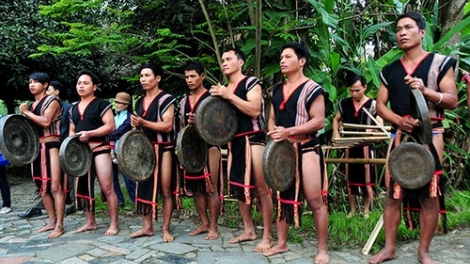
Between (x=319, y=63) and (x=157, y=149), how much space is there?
2.25 m

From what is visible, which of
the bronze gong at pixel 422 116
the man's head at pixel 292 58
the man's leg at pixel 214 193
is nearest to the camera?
the bronze gong at pixel 422 116

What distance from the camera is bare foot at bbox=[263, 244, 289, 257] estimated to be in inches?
149

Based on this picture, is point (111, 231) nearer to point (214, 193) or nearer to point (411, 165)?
point (214, 193)

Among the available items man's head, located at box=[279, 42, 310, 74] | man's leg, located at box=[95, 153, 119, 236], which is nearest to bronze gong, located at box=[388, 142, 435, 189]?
man's head, located at box=[279, 42, 310, 74]

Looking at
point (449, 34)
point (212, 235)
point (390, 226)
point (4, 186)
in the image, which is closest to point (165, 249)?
point (212, 235)

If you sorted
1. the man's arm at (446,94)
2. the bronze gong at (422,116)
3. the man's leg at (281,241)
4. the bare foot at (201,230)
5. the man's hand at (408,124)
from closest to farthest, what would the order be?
the bronze gong at (422,116)
the man's arm at (446,94)
the man's hand at (408,124)
the man's leg at (281,241)
the bare foot at (201,230)

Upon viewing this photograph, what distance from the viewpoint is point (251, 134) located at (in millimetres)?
4086

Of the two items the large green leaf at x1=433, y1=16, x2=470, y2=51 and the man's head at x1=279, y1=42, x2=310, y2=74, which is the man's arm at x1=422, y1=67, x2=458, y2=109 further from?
the large green leaf at x1=433, y1=16, x2=470, y2=51

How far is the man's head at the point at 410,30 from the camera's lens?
327cm

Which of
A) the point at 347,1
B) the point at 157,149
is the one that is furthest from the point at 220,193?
the point at 347,1

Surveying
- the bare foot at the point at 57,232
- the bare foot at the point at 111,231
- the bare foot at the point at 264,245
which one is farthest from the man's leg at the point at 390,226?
the bare foot at the point at 57,232

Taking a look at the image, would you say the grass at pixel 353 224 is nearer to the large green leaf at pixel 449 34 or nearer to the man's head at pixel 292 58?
the man's head at pixel 292 58

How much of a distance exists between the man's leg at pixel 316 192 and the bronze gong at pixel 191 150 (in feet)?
3.82

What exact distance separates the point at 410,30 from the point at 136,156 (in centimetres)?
258
